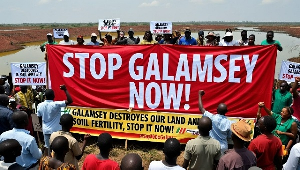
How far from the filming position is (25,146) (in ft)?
Answer: 12.3

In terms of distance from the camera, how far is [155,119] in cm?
647

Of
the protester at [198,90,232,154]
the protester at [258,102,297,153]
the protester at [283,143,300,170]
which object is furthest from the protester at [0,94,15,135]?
the protester at [258,102,297,153]

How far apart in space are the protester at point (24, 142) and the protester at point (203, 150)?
222cm

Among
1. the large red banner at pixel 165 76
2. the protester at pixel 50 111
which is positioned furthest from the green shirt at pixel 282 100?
the protester at pixel 50 111

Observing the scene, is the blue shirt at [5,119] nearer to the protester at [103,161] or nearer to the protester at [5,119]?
the protester at [5,119]

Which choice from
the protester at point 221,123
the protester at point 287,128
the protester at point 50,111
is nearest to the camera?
the protester at point 221,123

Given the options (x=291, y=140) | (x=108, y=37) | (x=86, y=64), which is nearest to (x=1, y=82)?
(x=86, y=64)

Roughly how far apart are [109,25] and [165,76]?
5.57 meters

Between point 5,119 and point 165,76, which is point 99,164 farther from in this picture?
point 165,76

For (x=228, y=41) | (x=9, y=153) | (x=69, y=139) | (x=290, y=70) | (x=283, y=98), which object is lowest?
(x=69, y=139)

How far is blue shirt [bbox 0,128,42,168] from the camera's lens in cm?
374

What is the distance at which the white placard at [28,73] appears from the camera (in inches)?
277

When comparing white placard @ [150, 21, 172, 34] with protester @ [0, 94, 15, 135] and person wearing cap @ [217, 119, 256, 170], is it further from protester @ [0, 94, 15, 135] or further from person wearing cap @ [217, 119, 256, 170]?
person wearing cap @ [217, 119, 256, 170]

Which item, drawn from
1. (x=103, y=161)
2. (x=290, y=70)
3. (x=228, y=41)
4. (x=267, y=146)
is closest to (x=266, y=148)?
(x=267, y=146)
